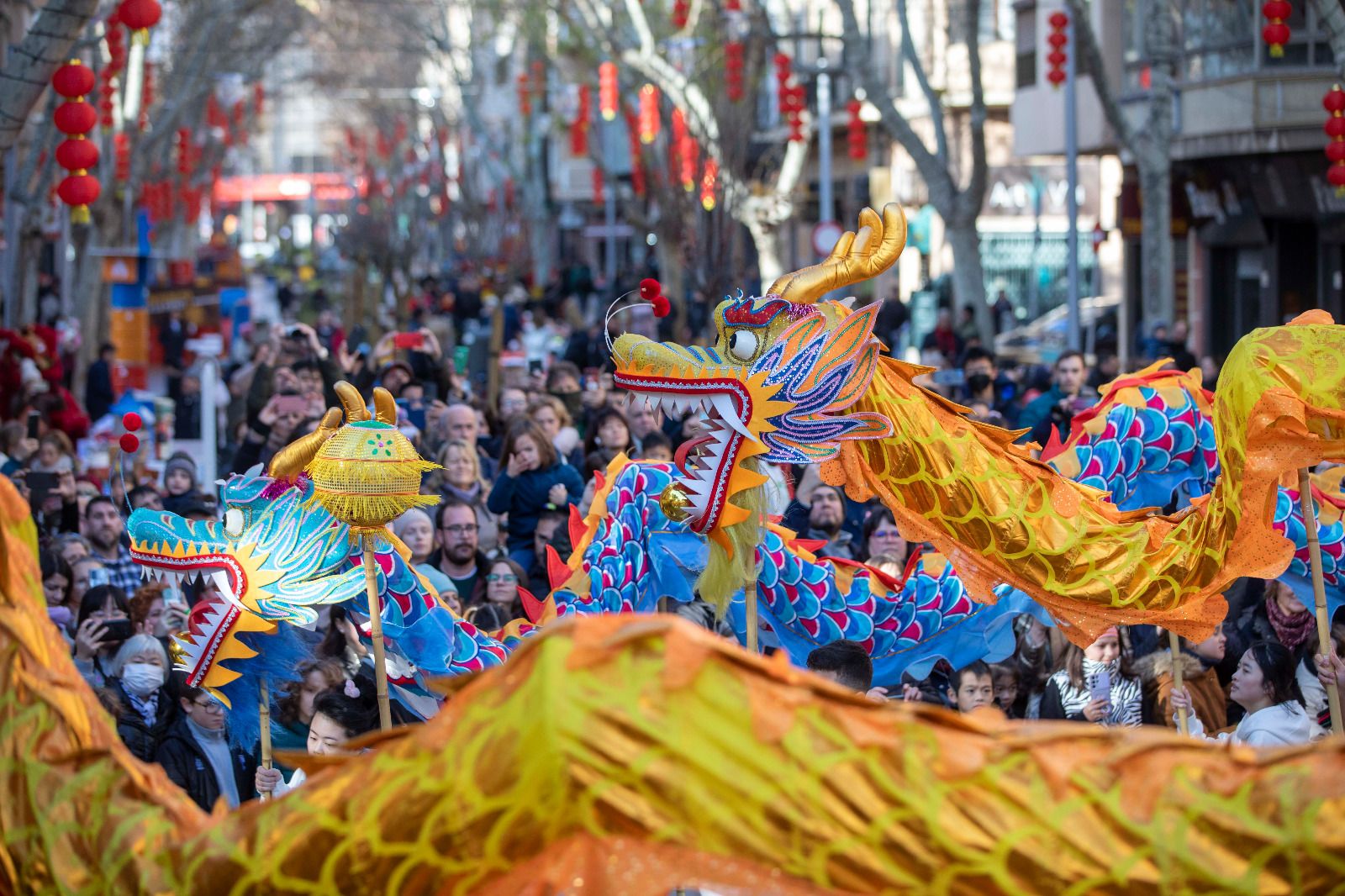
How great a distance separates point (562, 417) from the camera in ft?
36.7

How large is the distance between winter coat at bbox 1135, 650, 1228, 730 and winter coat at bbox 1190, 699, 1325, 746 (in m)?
0.47

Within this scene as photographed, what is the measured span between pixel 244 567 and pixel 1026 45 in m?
22.7

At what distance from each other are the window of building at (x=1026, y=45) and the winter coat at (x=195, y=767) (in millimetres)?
21601

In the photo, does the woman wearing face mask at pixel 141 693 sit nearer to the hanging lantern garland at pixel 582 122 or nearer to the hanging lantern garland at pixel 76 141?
the hanging lantern garland at pixel 76 141

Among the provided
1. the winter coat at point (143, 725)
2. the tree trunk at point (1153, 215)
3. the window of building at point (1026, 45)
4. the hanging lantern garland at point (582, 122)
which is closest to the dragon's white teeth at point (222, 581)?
the winter coat at point (143, 725)

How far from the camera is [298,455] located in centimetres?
575

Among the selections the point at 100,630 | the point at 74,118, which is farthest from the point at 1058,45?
the point at 100,630

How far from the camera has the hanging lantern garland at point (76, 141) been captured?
960 centimetres

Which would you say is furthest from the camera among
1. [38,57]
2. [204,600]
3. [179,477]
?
[179,477]

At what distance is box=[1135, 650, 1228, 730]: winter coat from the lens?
21.2 feet

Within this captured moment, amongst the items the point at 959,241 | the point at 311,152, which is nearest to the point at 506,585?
the point at 959,241

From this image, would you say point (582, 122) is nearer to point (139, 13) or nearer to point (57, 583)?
point (139, 13)

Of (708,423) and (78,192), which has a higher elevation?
(78,192)

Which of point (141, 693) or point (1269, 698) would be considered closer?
point (1269, 698)
